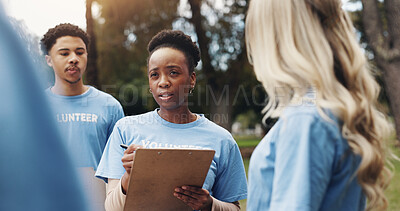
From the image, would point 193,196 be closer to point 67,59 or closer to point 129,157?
point 129,157

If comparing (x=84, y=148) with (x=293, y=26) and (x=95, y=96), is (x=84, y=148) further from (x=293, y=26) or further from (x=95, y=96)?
(x=293, y=26)

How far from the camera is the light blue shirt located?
132 centimetres

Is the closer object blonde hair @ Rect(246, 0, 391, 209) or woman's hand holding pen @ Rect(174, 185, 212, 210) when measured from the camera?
blonde hair @ Rect(246, 0, 391, 209)

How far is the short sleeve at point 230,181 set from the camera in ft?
8.02

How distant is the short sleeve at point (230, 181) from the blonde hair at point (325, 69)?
3.15 feet

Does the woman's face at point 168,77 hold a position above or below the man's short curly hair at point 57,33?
below

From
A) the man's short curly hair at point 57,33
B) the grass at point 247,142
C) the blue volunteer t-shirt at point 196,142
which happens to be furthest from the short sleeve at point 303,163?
the grass at point 247,142

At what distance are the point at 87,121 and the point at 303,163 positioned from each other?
2440 millimetres

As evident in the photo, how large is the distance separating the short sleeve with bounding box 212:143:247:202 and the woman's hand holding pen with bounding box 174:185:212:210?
243 mm

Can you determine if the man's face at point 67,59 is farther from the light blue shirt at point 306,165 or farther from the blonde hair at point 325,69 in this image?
the light blue shirt at point 306,165

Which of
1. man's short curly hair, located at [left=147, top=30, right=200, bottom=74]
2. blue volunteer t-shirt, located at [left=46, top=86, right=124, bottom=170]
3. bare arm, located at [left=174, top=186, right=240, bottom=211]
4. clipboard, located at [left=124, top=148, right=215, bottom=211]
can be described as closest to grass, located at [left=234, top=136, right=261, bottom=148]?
blue volunteer t-shirt, located at [left=46, top=86, right=124, bottom=170]

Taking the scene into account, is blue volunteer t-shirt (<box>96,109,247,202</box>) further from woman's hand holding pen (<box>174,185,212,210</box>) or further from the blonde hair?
the blonde hair

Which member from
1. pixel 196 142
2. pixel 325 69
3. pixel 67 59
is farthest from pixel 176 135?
pixel 67 59

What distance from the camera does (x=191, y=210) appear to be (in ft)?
7.52
